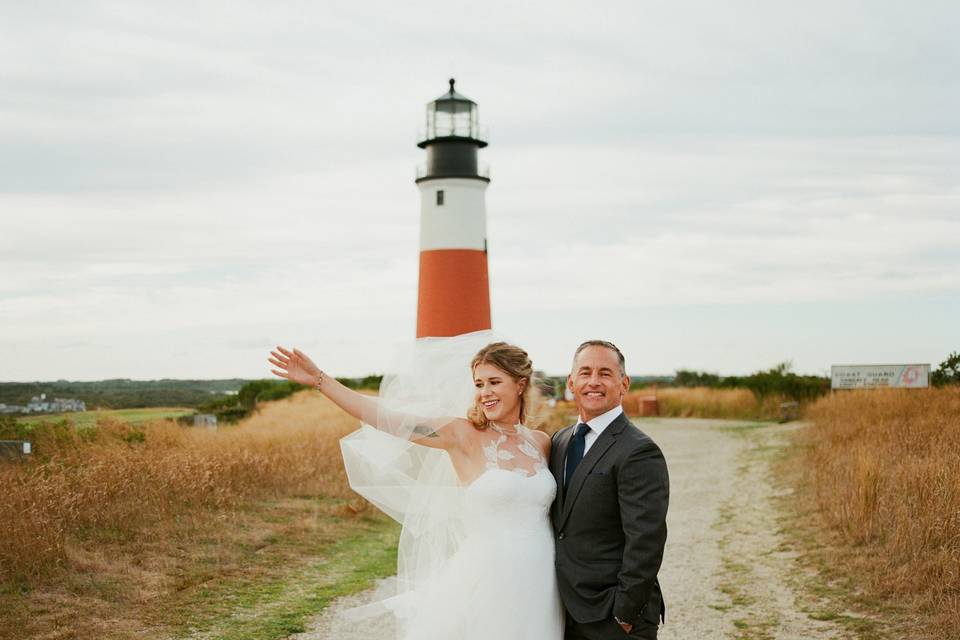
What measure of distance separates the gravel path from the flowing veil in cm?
213

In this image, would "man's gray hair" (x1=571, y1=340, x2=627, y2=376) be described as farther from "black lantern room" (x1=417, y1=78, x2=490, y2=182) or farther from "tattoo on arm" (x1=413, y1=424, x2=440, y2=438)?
"black lantern room" (x1=417, y1=78, x2=490, y2=182)

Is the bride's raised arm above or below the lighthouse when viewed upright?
below

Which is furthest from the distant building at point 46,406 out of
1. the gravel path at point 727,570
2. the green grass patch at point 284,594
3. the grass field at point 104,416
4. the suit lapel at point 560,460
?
the suit lapel at point 560,460

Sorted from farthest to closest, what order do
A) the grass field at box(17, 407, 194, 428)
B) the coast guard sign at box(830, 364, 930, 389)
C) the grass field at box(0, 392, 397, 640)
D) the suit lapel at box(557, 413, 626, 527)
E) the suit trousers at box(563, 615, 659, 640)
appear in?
1. the coast guard sign at box(830, 364, 930, 389)
2. the grass field at box(17, 407, 194, 428)
3. the grass field at box(0, 392, 397, 640)
4. the suit lapel at box(557, 413, 626, 527)
5. the suit trousers at box(563, 615, 659, 640)

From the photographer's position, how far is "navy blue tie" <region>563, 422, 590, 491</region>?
13.0 feet

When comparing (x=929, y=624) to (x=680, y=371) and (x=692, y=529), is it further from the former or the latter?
(x=680, y=371)

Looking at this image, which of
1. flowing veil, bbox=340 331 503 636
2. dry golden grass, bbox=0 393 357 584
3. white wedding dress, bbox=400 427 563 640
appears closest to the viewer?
white wedding dress, bbox=400 427 563 640

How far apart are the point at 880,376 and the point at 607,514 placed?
62.7ft

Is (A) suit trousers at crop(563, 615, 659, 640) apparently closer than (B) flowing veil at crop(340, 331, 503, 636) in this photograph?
Yes

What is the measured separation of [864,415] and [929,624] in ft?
33.4

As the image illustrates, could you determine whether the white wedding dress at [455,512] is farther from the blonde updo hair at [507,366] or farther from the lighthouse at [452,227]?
the lighthouse at [452,227]

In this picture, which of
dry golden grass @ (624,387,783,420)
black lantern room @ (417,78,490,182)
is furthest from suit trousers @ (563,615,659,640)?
dry golden grass @ (624,387,783,420)

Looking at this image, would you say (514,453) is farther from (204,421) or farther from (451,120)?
(451,120)

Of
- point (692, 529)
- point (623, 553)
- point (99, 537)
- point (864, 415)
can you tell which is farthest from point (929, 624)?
point (864, 415)
